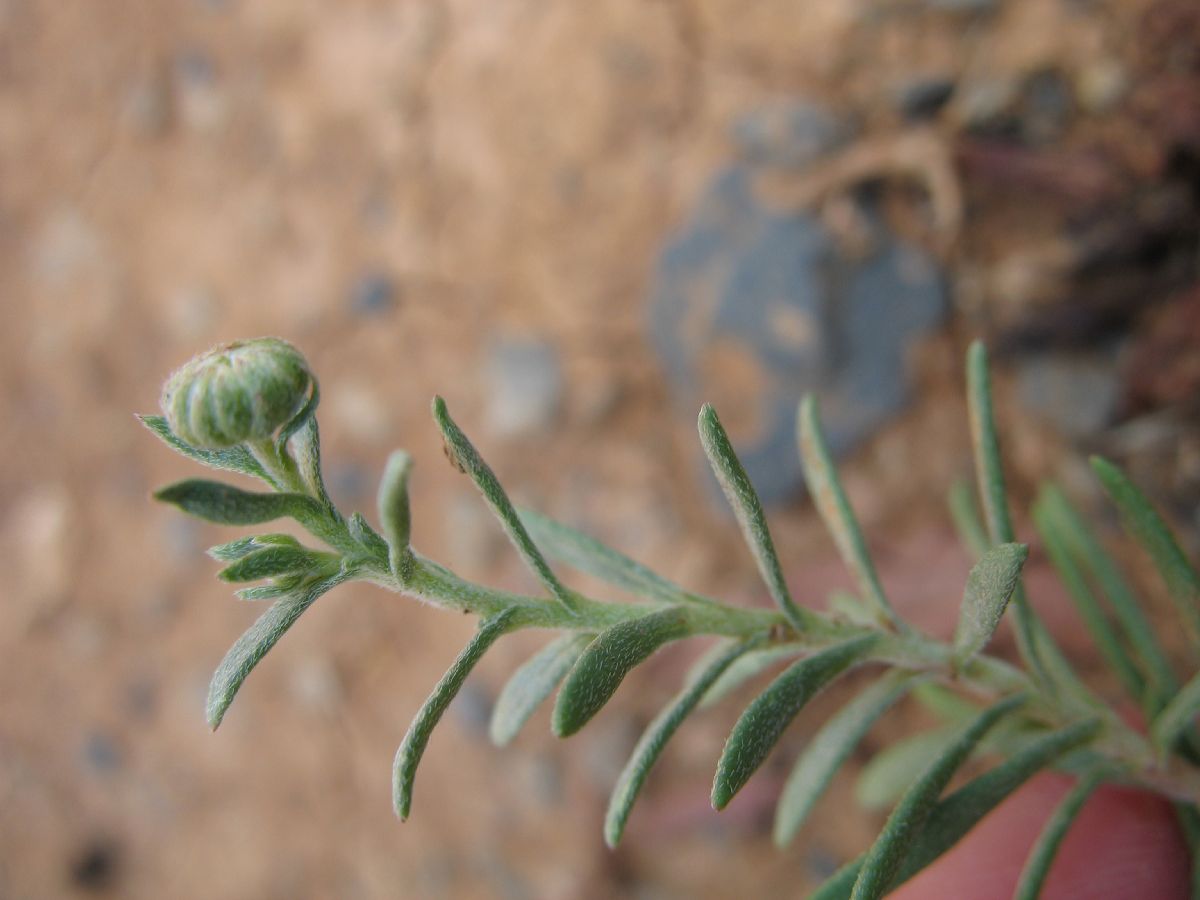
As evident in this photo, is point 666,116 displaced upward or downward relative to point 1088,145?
upward

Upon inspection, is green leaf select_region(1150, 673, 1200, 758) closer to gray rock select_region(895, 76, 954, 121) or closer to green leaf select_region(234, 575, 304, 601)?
green leaf select_region(234, 575, 304, 601)

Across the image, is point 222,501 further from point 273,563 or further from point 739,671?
point 739,671

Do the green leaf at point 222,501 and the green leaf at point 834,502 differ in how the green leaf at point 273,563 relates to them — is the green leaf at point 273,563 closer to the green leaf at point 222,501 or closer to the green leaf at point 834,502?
the green leaf at point 222,501

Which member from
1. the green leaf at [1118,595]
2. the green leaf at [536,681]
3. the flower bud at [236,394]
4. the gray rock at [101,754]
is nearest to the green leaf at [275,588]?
the flower bud at [236,394]

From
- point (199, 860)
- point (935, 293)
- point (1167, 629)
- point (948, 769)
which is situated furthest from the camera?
point (199, 860)

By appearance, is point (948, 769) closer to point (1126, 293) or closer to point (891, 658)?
point (891, 658)

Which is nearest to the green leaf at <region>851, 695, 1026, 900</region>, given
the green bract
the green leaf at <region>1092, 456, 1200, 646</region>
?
the green bract

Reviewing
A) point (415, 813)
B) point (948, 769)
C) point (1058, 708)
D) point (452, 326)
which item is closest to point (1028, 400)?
point (1058, 708)
